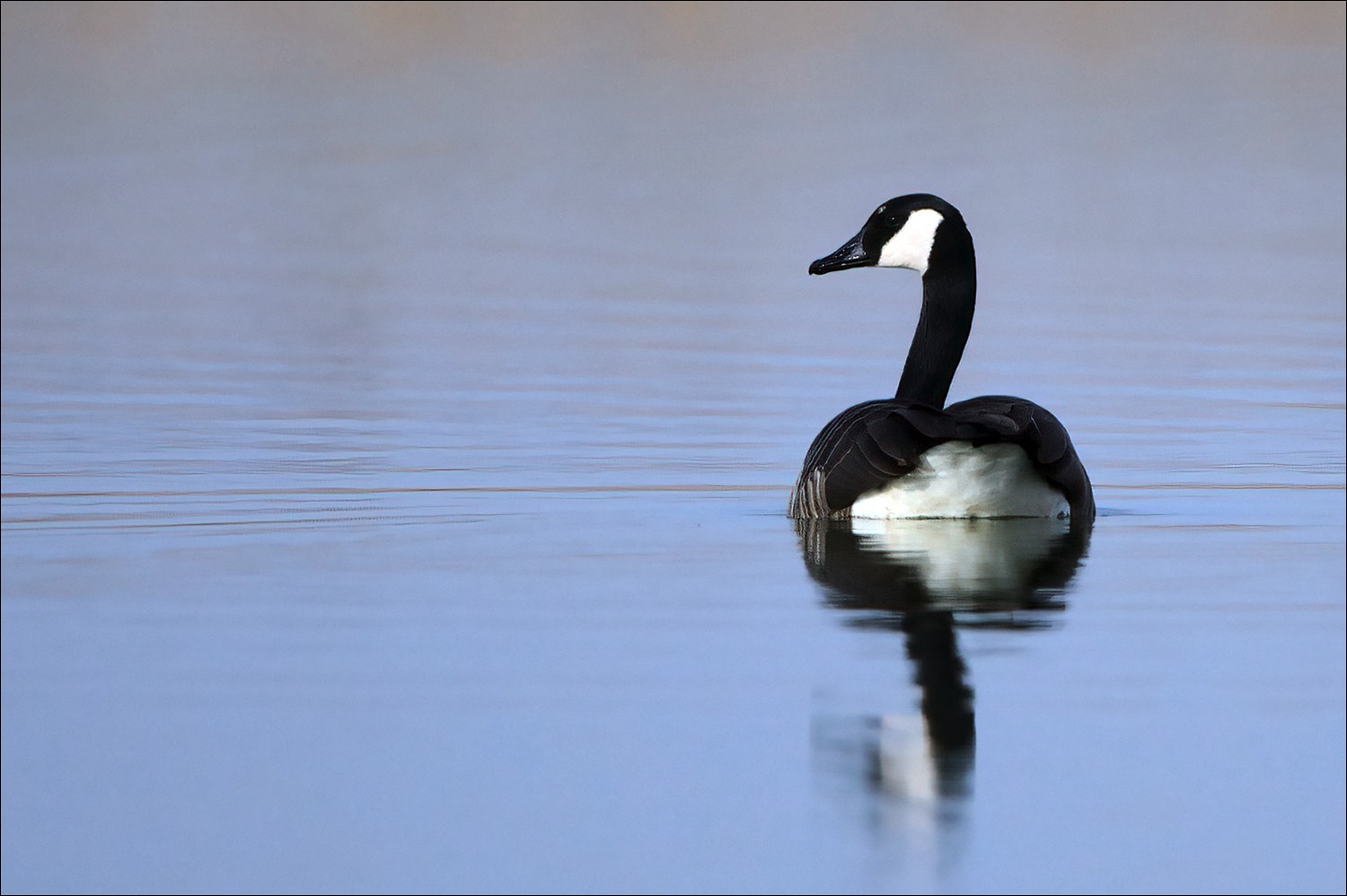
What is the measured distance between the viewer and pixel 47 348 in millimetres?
14383

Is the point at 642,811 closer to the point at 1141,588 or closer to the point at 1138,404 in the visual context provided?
the point at 1141,588

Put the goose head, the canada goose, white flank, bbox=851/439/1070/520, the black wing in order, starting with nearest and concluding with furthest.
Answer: the black wing < the canada goose < white flank, bbox=851/439/1070/520 < the goose head

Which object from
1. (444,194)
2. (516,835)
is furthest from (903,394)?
(444,194)

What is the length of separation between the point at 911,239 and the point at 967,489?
2.10 meters

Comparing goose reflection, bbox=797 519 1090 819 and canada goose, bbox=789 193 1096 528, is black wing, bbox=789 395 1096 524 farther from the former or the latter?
goose reflection, bbox=797 519 1090 819

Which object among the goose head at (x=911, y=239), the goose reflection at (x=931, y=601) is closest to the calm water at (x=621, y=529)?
the goose reflection at (x=931, y=601)

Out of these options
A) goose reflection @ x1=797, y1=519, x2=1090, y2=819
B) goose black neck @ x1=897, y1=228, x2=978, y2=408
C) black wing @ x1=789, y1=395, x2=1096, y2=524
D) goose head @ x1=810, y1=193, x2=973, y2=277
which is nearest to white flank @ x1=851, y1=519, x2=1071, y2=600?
goose reflection @ x1=797, y1=519, x2=1090, y2=819

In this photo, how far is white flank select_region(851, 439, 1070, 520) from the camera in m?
8.86

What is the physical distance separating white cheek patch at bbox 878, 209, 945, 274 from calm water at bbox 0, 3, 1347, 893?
1.07 m

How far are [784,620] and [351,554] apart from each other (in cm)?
179

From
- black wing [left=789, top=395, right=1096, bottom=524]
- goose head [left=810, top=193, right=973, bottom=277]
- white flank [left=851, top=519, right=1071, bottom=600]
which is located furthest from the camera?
goose head [left=810, top=193, right=973, bottom=277]

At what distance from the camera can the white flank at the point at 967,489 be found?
349 inches

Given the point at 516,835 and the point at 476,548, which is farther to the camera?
the point at 476,548

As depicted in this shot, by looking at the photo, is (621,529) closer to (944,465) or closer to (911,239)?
(944,465)
